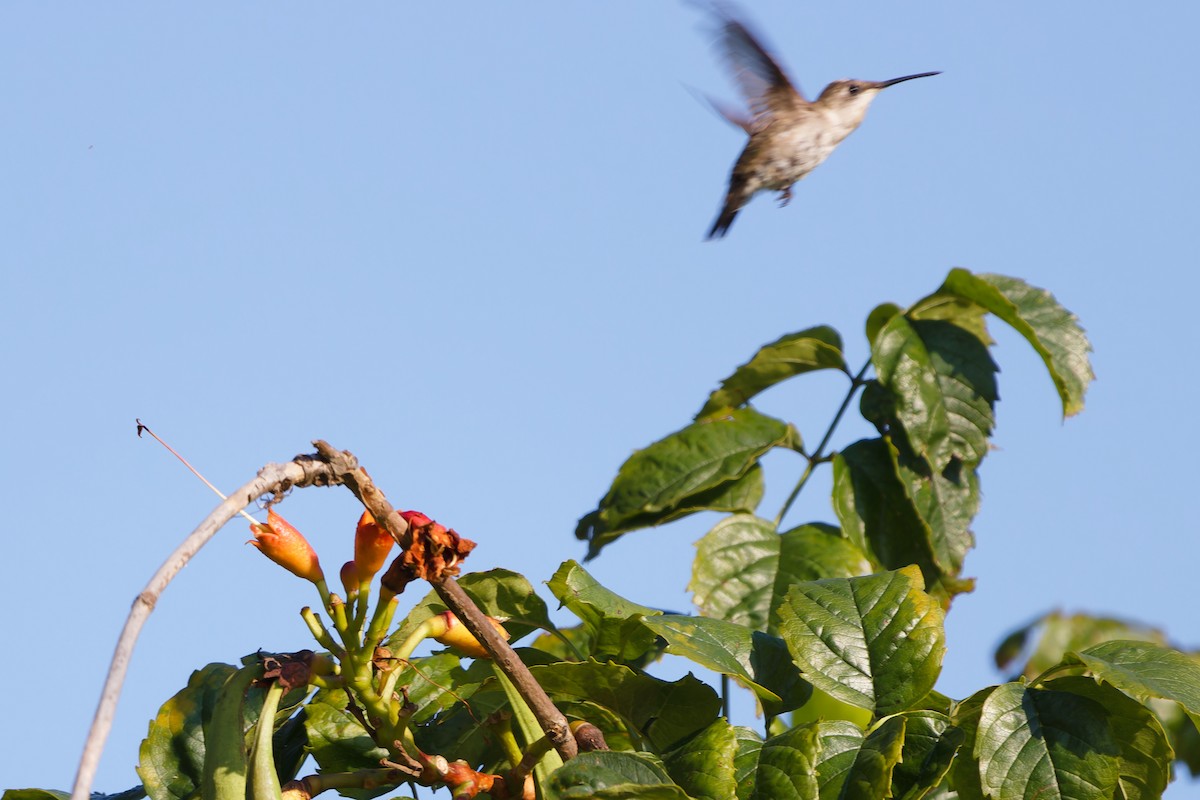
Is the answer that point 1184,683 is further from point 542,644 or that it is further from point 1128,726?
point 542,644

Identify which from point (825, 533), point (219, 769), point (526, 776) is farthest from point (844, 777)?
point (825, 533)

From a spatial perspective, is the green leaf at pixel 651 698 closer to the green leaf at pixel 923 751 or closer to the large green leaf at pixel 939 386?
the green leaf at pixel 923 751

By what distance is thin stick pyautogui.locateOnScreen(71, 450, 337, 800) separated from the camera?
3.63 ft

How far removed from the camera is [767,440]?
3.32 meters

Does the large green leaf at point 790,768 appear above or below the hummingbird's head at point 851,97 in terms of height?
below

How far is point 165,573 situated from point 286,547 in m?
0.64

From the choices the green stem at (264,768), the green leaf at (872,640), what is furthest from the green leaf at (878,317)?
the green stem at (264,768)

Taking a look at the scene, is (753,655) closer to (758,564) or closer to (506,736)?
(506,736)

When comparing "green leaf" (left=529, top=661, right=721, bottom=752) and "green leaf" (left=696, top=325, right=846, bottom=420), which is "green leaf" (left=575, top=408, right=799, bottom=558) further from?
"green leaf" (left=529, top=661, right=721, bottom=752)

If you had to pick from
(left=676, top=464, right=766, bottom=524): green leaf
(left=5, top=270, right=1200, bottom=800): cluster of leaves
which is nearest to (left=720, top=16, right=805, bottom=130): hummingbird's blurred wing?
(left=676, top=464, right=766, bottom=524): green leaf

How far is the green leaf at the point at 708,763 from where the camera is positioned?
1.86 m

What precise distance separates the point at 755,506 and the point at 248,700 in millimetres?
1418

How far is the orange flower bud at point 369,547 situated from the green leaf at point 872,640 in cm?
70

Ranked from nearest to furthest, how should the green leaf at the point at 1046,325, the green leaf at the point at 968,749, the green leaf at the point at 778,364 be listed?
1. the green leaf at the point at 968,749
2. the green leaf at the point at 1046,325
3. the green leaf at the point at 778,364
